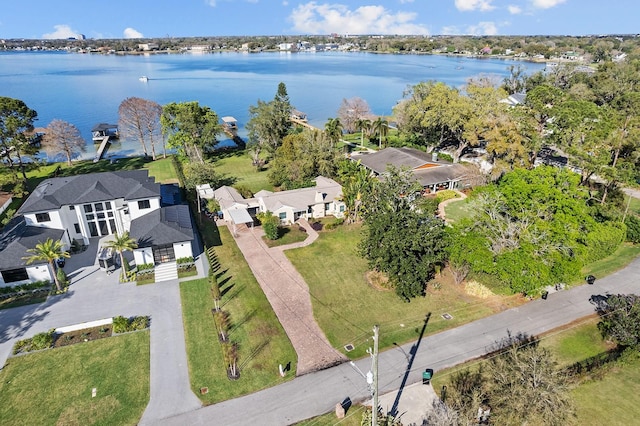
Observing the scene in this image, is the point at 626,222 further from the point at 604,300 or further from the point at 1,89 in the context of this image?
the point at 1,89

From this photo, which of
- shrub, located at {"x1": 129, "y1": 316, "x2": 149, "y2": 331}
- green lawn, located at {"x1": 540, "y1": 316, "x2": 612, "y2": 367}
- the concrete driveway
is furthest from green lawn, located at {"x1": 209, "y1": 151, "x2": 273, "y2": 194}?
green lawn, located at {"x1": 540, "y1": 316, "x2": 612, "y2": 367}

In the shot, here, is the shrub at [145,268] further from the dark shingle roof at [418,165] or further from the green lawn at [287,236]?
the dark shingle roof at [418,165]

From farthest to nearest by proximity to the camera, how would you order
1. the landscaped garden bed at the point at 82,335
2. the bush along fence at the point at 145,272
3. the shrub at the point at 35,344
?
the bush along fence at the point at 145,272 → the landscaped garden bed at the point at 82,335 → the shrub at the point at 35,344

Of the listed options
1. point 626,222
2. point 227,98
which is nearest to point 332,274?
point 626,222

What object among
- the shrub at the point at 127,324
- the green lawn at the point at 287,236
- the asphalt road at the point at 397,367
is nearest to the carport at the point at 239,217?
the green lawn at the point at 287,236

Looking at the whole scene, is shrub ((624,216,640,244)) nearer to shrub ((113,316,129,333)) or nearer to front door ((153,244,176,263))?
front door ((153,244,176,263))

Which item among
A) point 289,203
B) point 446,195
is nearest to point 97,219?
point 289,203

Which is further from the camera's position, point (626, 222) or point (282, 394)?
point (626, 222)
